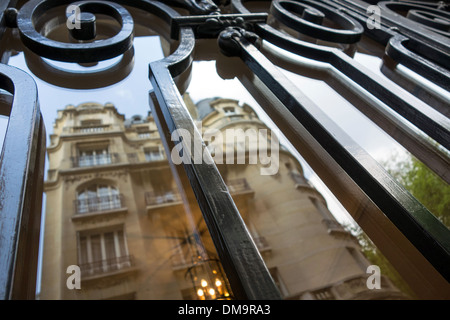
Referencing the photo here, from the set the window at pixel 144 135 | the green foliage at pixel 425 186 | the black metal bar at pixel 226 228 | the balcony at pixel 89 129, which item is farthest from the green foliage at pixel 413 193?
the balcony at pixel 89 129

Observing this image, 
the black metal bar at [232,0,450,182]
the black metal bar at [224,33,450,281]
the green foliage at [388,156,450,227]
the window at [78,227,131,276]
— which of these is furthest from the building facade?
the black metal bar at [232,0,450,182]

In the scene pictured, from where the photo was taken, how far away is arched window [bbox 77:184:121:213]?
43.9 inches

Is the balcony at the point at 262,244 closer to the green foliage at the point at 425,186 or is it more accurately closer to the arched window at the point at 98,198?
the arched window at the point at 98,198

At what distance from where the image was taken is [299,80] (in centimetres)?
182

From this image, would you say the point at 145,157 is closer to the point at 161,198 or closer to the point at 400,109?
the point at 161,198

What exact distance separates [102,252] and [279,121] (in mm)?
803

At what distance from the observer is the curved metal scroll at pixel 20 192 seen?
0.72 meters

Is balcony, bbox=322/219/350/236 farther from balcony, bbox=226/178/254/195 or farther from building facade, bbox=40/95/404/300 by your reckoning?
balcony, bbox=226/178/254/195

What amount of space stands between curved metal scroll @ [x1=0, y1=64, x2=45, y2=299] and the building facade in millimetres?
42

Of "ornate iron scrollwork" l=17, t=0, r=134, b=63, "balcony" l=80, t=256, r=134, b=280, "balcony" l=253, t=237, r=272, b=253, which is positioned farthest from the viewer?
"ornate iron scrollwork" l=17, t=0, r=134, b=63
